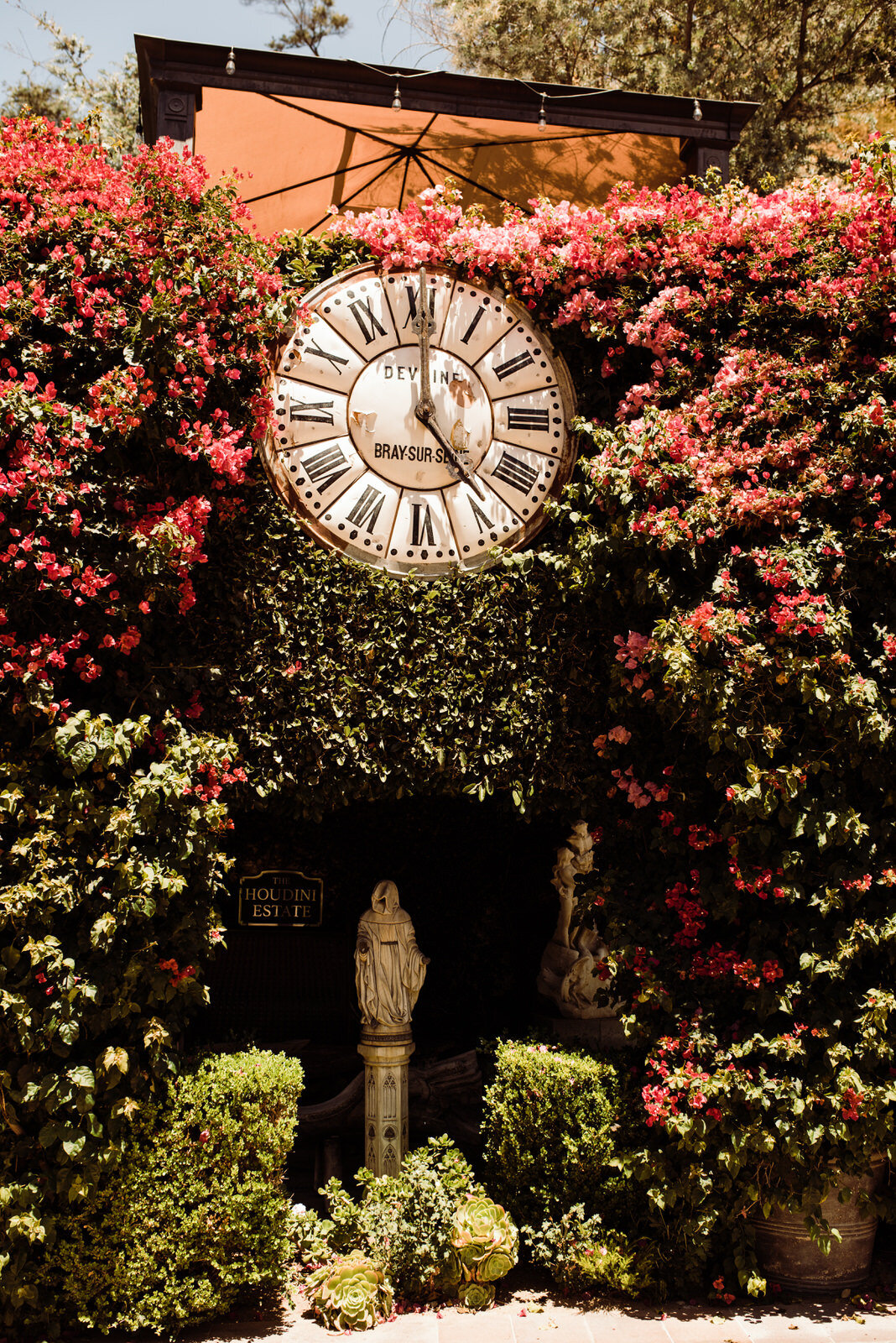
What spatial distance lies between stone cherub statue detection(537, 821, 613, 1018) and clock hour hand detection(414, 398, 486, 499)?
213cm

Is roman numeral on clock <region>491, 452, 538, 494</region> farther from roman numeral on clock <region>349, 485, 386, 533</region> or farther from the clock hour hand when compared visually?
roman numeral on clock <region>349, 485, 386, 533</region>

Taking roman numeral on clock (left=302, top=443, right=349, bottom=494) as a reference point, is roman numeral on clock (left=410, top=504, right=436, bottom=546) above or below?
below

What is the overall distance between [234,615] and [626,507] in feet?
6.60

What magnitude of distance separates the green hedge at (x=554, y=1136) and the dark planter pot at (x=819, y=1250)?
0.72m

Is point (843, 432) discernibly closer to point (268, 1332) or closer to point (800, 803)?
point (800, 803)

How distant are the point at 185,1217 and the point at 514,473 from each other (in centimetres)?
389

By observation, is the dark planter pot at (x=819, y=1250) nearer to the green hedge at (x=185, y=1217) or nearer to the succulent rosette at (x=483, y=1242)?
the succulent rosette at (x=483, y=1242)

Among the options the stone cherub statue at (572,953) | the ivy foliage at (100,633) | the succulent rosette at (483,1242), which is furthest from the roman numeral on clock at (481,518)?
the succulent rosette at (483,1242)

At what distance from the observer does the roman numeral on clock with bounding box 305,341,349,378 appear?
5.66 metres

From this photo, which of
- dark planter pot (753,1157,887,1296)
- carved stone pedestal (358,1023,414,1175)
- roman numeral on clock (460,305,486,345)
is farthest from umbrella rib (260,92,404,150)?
dark planter pot (753,1157,887,1296)

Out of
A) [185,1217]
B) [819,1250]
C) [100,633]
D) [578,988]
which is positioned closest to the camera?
[185,1217]

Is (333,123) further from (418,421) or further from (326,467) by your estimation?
(326,467)

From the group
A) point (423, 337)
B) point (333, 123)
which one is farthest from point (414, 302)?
point (333, 123)

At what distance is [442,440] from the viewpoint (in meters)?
5.77
